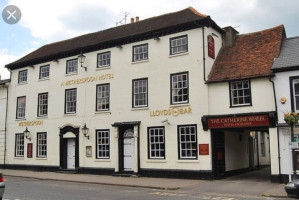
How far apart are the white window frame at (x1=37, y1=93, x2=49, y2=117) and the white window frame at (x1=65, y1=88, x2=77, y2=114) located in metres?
2.13

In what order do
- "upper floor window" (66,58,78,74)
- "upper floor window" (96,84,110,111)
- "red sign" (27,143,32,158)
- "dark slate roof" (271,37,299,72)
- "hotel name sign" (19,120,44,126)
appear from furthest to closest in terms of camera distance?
"red sign" (27,143,32,158) < "hotel name sign" (19,120,44,126) < "upper floor window" (66,58,78,74) < "upper floor window" (96,84,110,111) < "dark slate roof" (271,37,299,72)

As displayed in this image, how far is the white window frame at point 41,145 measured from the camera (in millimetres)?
26547

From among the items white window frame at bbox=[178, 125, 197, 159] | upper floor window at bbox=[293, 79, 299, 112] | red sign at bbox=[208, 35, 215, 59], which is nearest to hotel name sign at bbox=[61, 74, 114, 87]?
white window frame at bbox=[178, 125, 197, 159]

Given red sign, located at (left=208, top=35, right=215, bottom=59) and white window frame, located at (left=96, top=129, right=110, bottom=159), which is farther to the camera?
white window frame, located at (left=96, top=129, right=110, bottom=159)

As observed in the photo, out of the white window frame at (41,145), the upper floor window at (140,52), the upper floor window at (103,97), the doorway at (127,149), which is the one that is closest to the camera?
the doorway at (127,149)

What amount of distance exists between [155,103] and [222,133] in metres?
4.24

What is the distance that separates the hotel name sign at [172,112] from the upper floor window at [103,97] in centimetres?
370

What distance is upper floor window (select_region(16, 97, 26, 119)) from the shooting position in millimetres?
28406

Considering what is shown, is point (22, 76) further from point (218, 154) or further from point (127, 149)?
point (218, 154)

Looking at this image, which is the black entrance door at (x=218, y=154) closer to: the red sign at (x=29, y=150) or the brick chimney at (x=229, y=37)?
the brick chimney at (x=229, y=37)

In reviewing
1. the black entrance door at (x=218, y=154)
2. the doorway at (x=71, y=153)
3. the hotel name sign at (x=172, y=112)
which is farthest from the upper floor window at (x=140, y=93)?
the doorway at (x=71, y=153)

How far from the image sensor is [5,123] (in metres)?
29.4

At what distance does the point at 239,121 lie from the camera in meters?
18.5

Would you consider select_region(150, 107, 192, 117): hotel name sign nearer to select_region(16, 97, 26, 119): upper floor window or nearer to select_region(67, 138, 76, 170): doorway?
select_region(67, 138, 76, 170): doorway
